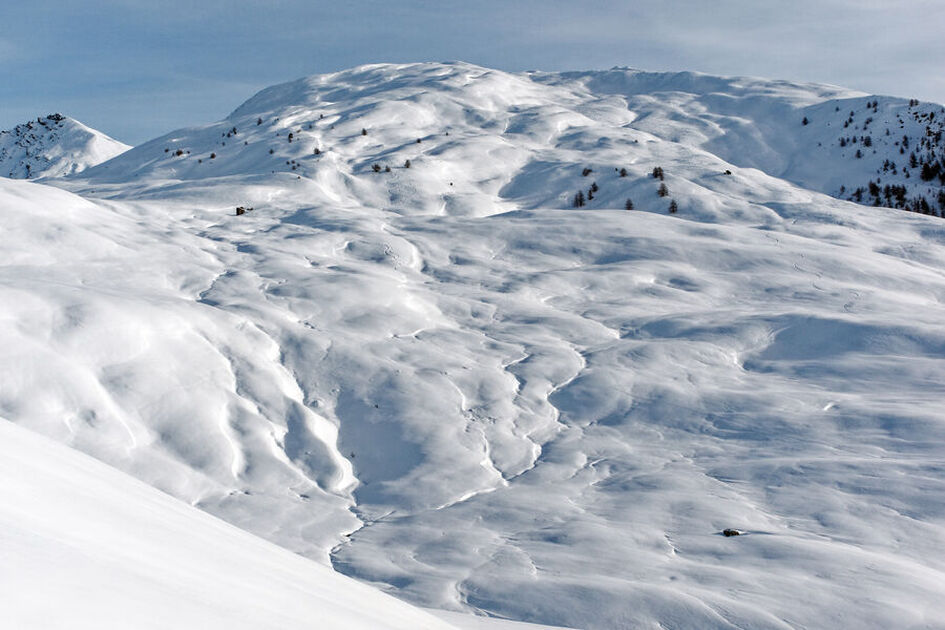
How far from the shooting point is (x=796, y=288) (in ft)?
39.0

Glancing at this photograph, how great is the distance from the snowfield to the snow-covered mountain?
43.6 meters

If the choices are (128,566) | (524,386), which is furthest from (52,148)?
(128,566)

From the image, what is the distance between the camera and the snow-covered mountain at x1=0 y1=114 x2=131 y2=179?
175ft

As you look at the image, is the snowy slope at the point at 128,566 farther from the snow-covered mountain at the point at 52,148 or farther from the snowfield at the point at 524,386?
the snow-covered mountain at the point at 52,148

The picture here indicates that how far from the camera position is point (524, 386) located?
29.0 ft

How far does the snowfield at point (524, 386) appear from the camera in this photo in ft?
19.2

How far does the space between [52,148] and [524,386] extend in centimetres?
5868

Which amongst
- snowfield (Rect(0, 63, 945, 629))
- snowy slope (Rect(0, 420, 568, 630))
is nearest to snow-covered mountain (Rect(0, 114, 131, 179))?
snowfield (Rect(0, 63, 945, 629))

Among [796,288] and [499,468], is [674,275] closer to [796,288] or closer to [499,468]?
[796,288]

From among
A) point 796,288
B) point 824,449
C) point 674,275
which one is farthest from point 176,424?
point 796,288

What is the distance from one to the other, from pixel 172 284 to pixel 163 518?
8317 mm

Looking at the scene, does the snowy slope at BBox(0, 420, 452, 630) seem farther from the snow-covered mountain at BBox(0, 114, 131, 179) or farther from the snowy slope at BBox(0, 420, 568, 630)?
the snow-covered mountain at BBox(0, 114, 131, 179)

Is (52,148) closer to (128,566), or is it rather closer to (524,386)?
(524,386)

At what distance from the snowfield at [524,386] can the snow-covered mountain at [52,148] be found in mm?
43554
